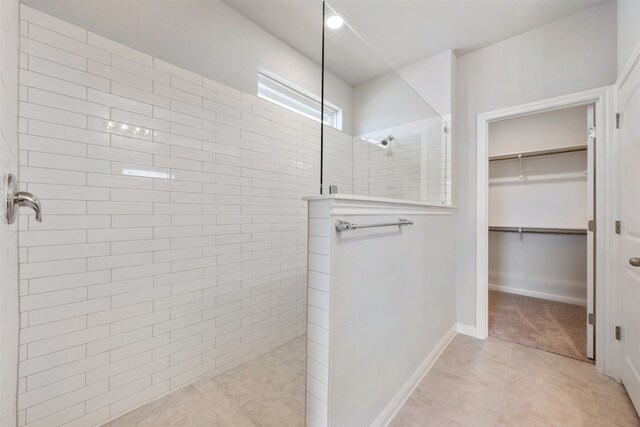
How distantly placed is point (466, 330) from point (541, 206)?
2.09 metres

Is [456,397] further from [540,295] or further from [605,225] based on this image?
[540,295]

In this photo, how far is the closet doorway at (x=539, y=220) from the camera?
3.08m

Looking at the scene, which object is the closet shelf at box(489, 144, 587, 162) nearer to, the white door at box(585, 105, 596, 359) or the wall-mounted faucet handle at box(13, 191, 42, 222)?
the white door at box(585, 105, 596, 359)

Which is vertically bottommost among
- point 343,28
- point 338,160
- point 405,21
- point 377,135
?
point 338,160

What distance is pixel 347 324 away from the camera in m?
1.14

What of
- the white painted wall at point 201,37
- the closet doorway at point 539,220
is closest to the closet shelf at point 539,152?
the closet doorway at point 539,220

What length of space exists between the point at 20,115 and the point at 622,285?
342 centimetres

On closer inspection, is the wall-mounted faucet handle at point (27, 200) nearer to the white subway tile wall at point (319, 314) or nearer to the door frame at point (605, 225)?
the white subway tile wall at point (319, 314)

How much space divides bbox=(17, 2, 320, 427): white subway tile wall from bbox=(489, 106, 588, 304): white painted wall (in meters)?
3.27

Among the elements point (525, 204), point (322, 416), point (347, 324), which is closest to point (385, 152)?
point (347, 324)

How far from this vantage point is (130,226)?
1496 millimetres

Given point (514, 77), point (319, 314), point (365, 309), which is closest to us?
point (319, 314)

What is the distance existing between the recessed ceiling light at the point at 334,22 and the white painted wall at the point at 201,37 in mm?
218

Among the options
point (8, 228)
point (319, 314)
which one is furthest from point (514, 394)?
point (8, 228)
